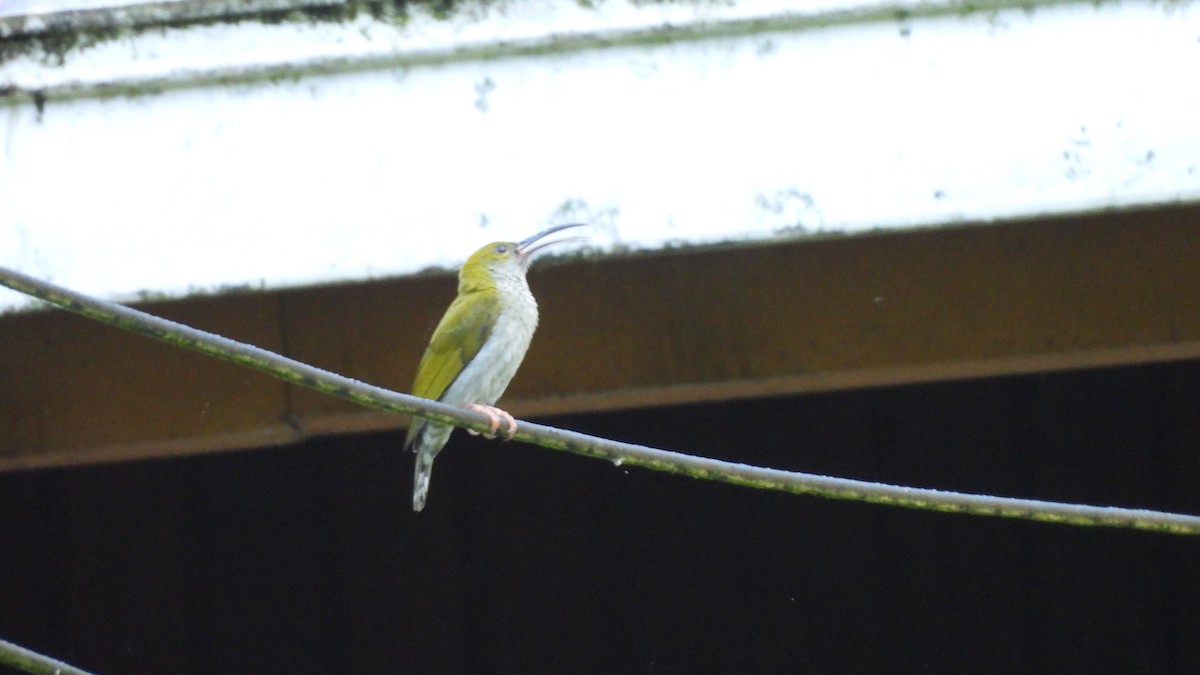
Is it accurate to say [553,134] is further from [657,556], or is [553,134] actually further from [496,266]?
[657,556]

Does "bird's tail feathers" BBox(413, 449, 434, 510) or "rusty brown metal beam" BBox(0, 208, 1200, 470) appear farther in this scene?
"bird's tail feathers" BBox(413, 449, 434, 510)

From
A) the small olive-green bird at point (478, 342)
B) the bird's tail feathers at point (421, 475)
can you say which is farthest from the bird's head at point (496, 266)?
the bird's tail feathers at point (421, 475)

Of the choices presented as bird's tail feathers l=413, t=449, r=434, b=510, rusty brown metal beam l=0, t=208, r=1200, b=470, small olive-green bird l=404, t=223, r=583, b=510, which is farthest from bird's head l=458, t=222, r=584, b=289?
bird's tail feathers l=413, t=449, r=434, b=510

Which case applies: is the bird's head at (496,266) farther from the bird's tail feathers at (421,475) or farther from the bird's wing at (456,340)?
the bird's tail feathers at (421,475)

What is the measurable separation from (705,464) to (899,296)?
46.5 inches

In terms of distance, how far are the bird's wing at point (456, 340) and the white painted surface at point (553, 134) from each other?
2.60 feet

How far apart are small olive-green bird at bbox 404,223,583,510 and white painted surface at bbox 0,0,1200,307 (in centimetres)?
69

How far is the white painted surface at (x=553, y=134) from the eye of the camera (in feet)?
9.75

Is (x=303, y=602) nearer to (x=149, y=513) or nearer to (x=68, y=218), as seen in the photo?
(x=149, y=513)

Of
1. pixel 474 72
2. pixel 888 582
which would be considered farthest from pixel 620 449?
pixel 888 582

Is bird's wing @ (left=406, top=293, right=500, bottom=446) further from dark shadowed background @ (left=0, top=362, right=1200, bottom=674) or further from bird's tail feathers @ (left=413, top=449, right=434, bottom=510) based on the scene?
dark shadowed background @ (left=0, top=362, right=1200, bottom=674)

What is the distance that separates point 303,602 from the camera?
457 cm

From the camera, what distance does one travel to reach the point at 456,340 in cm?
402

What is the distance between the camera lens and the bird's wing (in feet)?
Answer: 12.6
